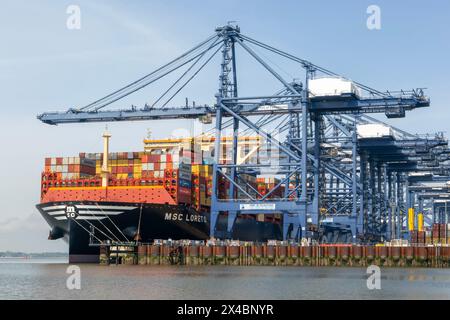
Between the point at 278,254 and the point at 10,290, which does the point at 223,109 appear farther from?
the point at 10,290

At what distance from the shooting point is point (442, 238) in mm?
93750

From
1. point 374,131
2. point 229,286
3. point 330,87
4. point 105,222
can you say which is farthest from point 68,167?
point 229,286

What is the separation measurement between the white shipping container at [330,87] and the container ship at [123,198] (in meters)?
14.4

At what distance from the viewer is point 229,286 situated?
46.1 m

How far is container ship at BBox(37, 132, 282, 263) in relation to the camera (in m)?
73.1

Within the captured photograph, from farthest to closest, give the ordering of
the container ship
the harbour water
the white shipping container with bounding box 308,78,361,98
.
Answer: the white shipping container with bounding box 308,78,361,98 < the container ship < the harbour water

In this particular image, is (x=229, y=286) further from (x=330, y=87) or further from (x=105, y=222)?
(x=330, y=87)

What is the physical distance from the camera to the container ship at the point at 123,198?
73062 mm

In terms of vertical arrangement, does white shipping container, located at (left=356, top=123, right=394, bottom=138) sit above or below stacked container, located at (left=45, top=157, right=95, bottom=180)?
above

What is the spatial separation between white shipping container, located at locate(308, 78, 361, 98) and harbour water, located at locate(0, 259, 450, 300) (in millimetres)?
20837

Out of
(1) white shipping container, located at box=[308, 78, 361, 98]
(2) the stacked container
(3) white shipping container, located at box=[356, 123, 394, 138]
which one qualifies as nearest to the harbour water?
(1) white shipping container, located at box=[308, 78, 361, 98]

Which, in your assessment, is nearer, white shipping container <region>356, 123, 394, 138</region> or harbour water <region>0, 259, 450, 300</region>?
harbour water <region>0, 259, 450, 300</region>

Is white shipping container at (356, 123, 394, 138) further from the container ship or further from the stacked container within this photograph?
the stacked container

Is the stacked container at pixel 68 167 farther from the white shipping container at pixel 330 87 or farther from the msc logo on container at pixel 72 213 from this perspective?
the white shipping container at pixel 330 87
